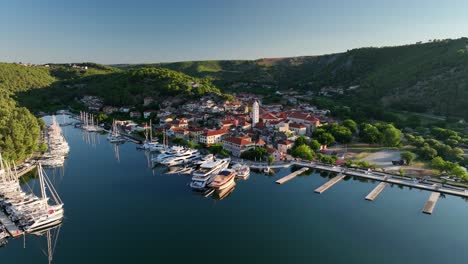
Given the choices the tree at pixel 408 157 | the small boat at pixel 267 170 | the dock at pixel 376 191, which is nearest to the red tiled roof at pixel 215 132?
the small boat at pixel 267 170

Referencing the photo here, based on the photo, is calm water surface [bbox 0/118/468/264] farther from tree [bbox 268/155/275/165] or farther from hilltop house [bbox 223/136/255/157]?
hilltop house [bbox 223/136/255/157]

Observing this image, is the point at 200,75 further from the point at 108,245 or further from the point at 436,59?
the point at 108,245

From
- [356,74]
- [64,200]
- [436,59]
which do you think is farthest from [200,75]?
[64,200]

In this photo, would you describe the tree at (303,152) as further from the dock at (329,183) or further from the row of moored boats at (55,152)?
the row of moored boats at (55,152)

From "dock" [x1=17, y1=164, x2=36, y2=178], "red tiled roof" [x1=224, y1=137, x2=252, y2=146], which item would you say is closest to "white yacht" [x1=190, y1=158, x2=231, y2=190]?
"red tiled roof" [x1=224, y1=137, x2=252, y2=146]

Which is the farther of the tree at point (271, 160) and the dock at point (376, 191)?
the tree at point (271, 160)

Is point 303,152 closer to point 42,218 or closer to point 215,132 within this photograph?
point 215,132
